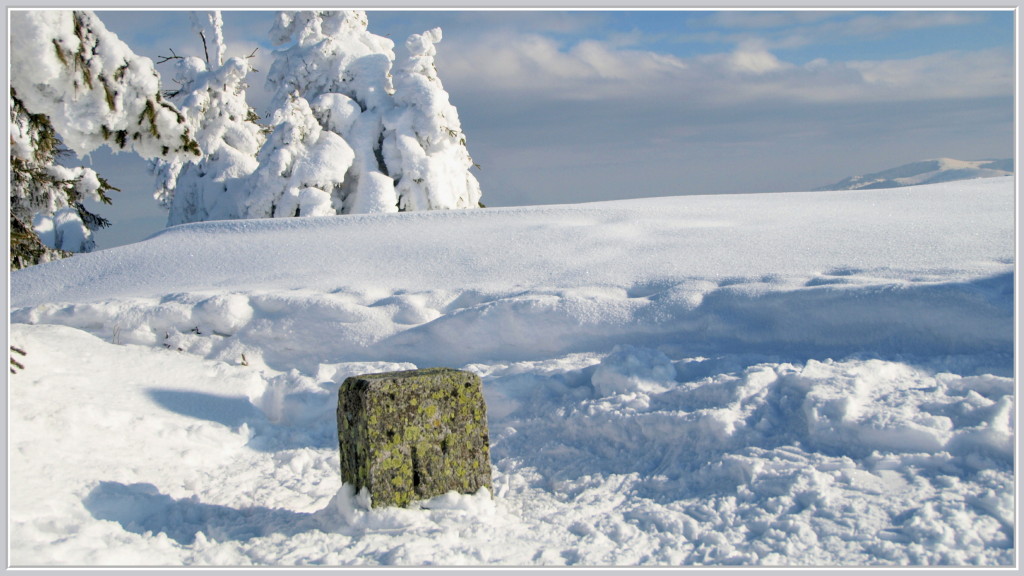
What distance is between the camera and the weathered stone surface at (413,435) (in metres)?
3.79

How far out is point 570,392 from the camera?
17.2ft

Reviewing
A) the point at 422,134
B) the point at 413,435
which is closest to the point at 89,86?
the point at 413,435

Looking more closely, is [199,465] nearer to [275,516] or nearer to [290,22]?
[275,516]

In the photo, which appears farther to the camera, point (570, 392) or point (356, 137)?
point (356, 137)

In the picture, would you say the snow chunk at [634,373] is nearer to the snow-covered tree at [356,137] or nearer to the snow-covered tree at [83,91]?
the snow-covered tree at [83,91]

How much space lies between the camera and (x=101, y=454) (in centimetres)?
459

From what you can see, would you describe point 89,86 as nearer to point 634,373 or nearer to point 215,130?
point 634,373

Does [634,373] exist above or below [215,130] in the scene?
below

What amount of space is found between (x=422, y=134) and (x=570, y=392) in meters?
12.1

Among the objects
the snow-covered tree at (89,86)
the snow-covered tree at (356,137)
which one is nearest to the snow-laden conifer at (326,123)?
the snow-covered tree at (356,137)

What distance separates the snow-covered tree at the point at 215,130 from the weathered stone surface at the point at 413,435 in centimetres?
1395

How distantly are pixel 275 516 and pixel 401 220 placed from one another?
6660 mm

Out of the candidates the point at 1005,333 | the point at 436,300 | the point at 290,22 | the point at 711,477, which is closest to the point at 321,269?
the point at 436,300

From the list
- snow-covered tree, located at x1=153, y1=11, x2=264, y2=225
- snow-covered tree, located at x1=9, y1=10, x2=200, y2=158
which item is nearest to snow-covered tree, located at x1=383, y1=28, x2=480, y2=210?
snow-covered tree, located at x1=153, y1=11, x2=264, y2=225
